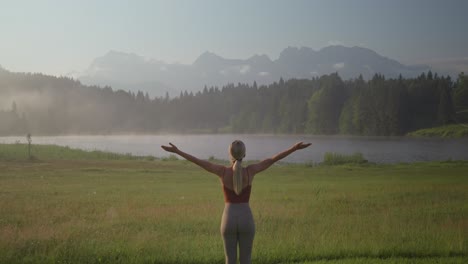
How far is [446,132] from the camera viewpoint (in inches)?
5448

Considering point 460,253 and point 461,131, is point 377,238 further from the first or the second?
point 461,131

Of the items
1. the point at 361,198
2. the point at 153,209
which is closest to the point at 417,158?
the point at 361,198

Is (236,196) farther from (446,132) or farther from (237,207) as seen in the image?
(446,132)

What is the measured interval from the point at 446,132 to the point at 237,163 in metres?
148

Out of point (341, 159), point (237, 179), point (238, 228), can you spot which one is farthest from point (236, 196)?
point (341, 159)

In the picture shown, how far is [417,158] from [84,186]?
5925 centimetres

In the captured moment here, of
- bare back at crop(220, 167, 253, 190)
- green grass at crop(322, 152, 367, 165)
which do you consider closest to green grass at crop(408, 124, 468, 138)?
green grass at crop(322, 152, 367, 165)

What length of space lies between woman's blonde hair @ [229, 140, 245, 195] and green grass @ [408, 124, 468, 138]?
139 m

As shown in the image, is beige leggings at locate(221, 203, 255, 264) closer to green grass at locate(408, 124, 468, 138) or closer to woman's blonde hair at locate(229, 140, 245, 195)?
woman's blonde hair at locate(229, 140, 245, 195)

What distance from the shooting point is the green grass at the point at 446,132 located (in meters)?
132

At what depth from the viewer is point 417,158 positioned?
242 ft

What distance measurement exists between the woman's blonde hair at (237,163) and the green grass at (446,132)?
139 metres

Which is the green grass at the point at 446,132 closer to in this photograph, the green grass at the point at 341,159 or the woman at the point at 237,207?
the green grass at the point at 341,159

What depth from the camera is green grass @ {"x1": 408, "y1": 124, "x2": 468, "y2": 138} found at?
13210cm
